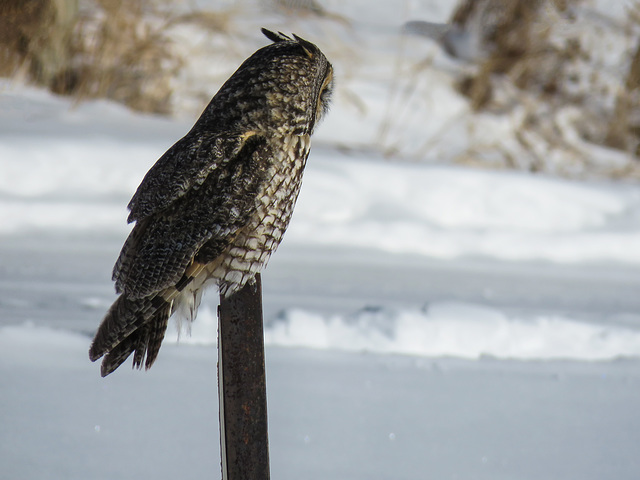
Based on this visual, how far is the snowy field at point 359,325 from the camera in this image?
5.79ft

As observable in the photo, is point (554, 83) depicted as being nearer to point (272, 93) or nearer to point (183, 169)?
point (272, 93)

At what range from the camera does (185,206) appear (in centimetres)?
127

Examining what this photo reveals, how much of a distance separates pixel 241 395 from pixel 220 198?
35 centimetres

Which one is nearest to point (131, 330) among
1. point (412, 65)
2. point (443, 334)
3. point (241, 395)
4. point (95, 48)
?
point (241, 395)

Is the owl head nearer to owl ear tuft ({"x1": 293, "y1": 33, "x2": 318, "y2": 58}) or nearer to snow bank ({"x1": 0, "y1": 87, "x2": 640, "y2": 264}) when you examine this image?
owl ear tuft ({"x1": 293, "y1": 33, "x2": 318, "y2": 58})

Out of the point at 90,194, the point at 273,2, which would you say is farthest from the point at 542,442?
the point at 273,2

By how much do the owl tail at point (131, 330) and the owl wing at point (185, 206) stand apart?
3 cm

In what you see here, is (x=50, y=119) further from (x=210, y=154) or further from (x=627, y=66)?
(x=627, y=66)

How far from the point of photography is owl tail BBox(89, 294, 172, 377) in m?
1.28

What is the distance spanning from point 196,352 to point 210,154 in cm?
118

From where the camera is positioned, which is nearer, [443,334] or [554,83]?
[443,334]

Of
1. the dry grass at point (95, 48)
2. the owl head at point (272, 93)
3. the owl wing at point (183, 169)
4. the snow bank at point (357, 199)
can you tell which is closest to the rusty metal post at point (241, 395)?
the owl wing at point (183, 169)

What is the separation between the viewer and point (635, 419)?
2.03 m

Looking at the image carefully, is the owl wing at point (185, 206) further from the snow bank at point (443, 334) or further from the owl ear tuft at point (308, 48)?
the snow bank at point (443, 334)
